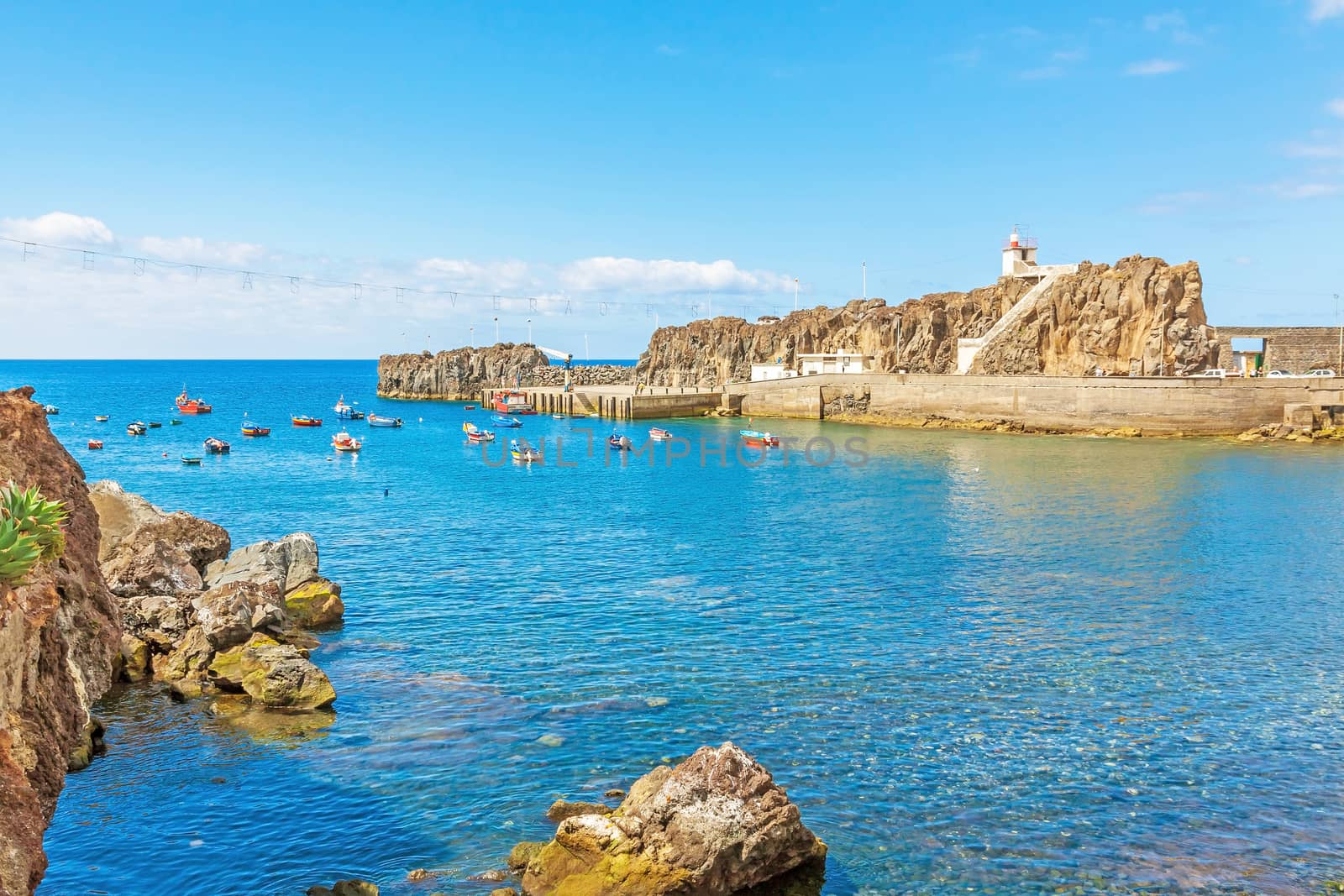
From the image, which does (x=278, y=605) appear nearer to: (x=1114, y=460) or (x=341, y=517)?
(x=341, y=517)

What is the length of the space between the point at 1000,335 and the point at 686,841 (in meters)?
106

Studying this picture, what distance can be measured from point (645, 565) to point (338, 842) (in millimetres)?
22510

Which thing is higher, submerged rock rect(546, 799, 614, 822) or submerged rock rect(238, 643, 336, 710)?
submerged rock rect(238, 643, 336, 710)

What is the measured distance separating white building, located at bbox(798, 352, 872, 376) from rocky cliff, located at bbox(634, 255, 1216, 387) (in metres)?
7.48

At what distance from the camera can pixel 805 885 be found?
1362 centimetres

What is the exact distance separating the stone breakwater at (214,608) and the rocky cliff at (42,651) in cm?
817

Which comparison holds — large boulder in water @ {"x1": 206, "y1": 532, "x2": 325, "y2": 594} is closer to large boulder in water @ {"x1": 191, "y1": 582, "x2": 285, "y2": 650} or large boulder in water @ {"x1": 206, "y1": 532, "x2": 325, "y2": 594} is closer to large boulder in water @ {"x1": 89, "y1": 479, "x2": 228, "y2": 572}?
large boulder in water @ {"x1": 89, "y1": 479, "x2": 228, "y2": 572}

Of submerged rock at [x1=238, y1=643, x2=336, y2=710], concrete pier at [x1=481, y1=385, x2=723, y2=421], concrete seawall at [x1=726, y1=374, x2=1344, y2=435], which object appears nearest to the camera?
submerged rock at [x1=238, y1=643, x2=336, y2=710]

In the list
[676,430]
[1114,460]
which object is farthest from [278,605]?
[676,430]

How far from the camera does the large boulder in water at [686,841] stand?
12.5 metres

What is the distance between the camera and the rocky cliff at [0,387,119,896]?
26.3 feet

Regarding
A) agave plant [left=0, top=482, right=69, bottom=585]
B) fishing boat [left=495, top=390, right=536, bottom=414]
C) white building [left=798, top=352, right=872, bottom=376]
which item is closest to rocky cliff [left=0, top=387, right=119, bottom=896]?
agave plant [left=0, top=482, right=69, bottom=585]

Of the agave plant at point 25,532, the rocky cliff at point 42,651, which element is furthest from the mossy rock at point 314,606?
the agave plant at point 25,532

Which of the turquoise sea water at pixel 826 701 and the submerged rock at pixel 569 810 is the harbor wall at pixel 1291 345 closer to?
the turquoise sea water at pixel 826 701
